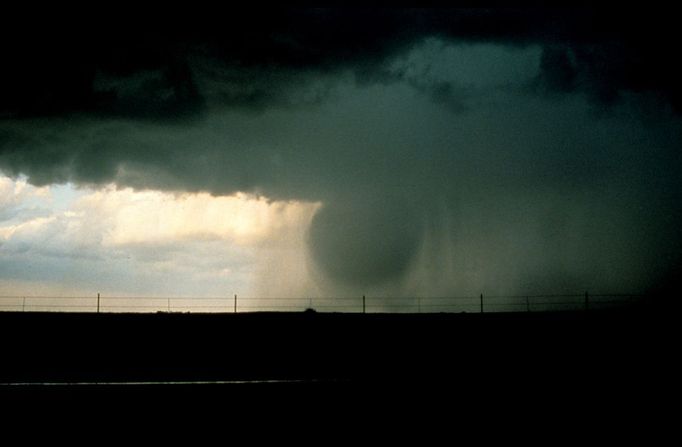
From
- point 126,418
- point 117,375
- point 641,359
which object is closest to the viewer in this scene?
point 126,418

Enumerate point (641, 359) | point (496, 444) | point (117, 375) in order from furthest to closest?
point (117, 375)
point (641, 359)
point (496, 444)

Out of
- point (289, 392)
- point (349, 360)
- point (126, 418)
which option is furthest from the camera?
point (349, 360)

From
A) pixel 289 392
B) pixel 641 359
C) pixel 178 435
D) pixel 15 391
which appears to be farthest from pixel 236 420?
pixel 641 359

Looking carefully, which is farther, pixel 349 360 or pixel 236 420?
pixel 349 360

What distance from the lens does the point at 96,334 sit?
79.6 ft

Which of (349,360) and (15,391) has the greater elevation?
(15,391)

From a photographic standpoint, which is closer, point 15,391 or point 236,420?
point 236,420

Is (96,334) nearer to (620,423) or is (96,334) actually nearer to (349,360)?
(349,360)

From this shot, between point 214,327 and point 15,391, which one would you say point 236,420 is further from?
→ point 214,327

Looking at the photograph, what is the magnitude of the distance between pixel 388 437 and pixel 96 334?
24092mm

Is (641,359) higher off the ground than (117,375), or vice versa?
(641,359)

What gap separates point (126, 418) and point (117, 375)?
7.52 m

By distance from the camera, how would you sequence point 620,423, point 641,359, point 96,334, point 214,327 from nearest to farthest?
point 620,423, point 641,359, point 96,334, point 214,327

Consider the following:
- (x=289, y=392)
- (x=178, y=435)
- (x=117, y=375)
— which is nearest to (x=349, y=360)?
(x=117, y=375)
